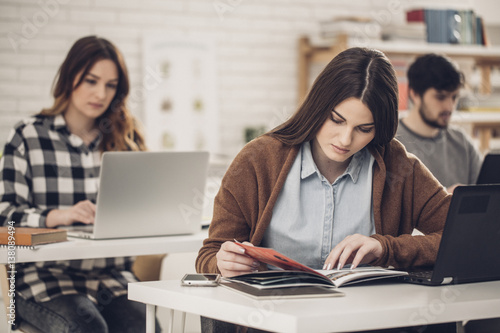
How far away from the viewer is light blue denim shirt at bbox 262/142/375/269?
5.39 feet

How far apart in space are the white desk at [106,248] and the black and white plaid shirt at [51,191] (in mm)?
192

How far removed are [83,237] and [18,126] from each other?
0.54 meters

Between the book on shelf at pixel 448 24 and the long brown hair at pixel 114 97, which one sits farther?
the book on shelf at pixel 448 24

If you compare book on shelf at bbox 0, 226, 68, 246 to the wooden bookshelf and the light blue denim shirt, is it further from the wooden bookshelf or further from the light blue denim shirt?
the wooden bookshelf

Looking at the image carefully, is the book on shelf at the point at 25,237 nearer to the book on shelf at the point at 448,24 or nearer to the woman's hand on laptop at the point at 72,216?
the woman's hand on laptop at the point at 72,216

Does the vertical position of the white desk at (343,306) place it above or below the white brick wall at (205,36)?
below

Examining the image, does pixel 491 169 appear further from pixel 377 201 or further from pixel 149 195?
pixel 149 195

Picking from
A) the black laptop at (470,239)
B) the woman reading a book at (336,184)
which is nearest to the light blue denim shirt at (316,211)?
the woman reading a book at (336,184)

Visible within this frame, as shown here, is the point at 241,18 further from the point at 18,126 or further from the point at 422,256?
the point at 422,256

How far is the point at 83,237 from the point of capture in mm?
2018

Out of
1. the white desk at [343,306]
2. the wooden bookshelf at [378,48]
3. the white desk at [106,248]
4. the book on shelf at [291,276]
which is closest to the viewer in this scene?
the white desk at [343,306]

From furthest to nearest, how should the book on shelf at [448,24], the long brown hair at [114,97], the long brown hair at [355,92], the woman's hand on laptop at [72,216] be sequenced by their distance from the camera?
the book on shelf at [448,24] < the long brown hair at [114,97] < the woman's hand on laptop at [72,216] < the long brown hair at [355,92]

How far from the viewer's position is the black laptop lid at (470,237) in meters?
1.32

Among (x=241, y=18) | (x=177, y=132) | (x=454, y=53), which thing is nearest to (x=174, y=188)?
(x=177, y=132)
